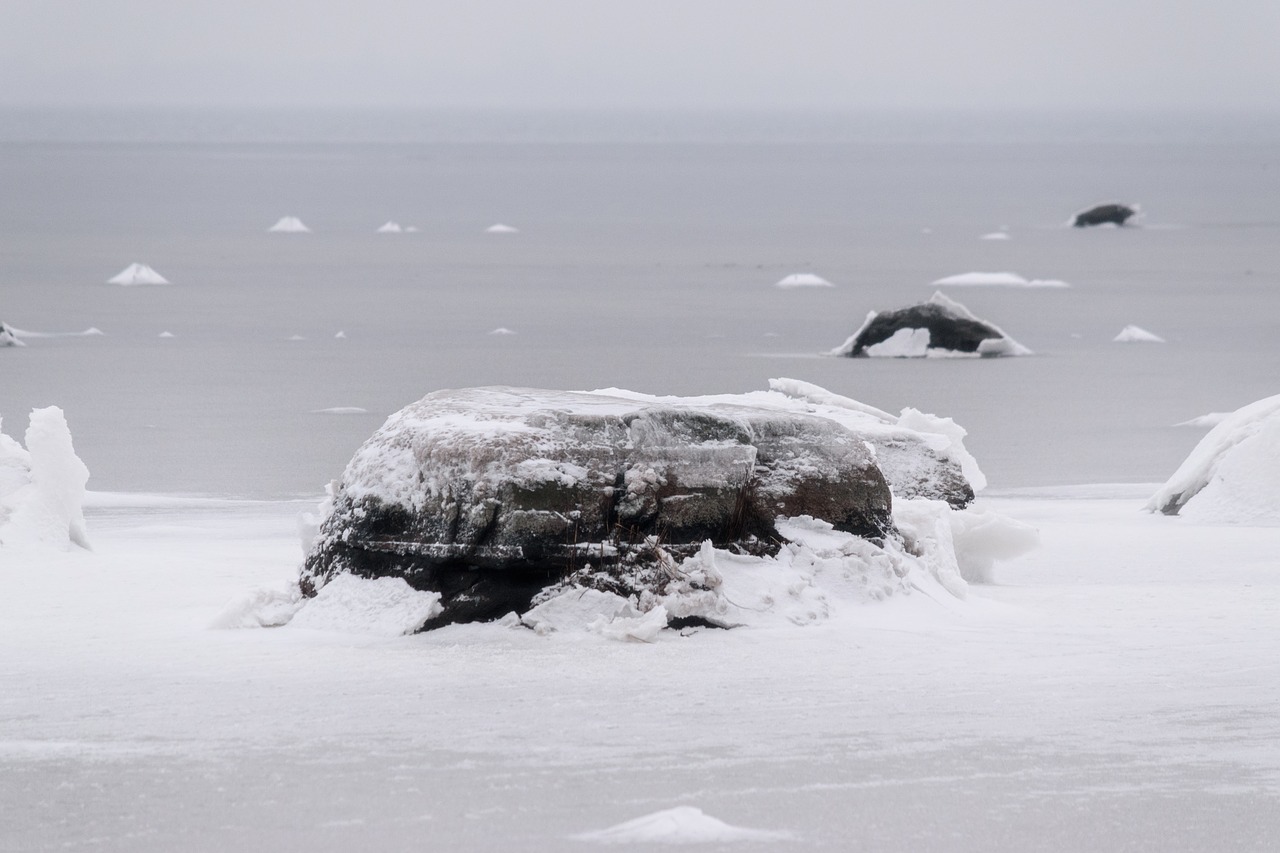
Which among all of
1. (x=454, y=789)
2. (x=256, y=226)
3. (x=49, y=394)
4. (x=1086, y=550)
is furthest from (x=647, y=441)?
(x=256, y=226)

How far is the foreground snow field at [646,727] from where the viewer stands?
14.0 ft

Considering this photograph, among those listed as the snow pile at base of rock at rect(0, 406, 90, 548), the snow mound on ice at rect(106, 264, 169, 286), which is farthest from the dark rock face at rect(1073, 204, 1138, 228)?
the snow pile at base of rock at rect(0, 406, 90, 548)

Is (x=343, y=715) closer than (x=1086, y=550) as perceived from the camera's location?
Yes

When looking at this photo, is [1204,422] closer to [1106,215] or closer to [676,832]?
[676,832]

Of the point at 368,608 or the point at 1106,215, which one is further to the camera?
the point at 1106,215

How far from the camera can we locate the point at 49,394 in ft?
43.6

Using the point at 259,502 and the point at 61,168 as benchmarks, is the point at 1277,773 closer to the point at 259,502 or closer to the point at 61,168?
the point at 259,502

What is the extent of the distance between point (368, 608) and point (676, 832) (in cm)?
201

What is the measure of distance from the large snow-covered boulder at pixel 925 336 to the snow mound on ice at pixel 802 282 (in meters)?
7.62

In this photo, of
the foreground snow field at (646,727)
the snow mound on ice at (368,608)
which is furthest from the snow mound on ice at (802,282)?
the snow mound on ice at (368,608)

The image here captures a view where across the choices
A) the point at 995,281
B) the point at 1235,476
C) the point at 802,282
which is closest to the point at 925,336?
the point at 1235,476

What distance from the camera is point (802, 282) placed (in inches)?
952

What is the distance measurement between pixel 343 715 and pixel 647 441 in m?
1.51

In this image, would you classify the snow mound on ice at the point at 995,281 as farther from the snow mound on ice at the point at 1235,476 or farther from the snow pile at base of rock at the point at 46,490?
the snow pile at base of rock at the point at 46,490
